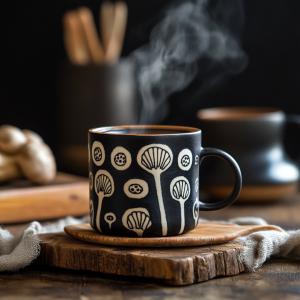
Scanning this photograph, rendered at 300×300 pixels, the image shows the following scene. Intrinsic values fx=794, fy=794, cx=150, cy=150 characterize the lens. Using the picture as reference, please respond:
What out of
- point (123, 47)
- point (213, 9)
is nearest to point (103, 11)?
point (123, 47)

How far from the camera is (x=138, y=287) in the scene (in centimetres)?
92

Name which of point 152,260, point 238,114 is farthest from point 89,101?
point 152,260

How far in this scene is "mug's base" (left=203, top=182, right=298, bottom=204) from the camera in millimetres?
1595

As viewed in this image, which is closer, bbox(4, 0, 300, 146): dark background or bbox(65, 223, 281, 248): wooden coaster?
bbox(65, 223, 281, 248): wooden coaster

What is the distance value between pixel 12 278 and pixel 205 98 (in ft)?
3.73

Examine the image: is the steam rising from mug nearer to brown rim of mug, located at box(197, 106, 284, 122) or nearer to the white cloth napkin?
brown rim of mug, located at box(197, 106, 284, 122)

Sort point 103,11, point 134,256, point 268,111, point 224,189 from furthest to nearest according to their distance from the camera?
point 103,11, point 268,111, point 224,189, point 134,256

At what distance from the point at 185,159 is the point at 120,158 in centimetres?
8

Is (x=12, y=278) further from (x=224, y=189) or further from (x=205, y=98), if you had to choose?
(x=205, y=98)

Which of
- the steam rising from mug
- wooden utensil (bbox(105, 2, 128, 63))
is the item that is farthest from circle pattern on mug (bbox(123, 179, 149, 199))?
wooden utensil (bbox(105, 2, 128, 63))

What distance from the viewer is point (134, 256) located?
0.93 meters

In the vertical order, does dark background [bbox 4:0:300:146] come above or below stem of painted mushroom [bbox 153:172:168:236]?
above

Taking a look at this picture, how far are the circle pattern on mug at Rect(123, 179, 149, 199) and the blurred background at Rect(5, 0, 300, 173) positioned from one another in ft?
2.93

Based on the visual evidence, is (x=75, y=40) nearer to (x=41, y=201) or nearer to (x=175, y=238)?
(x=41, y=201)
